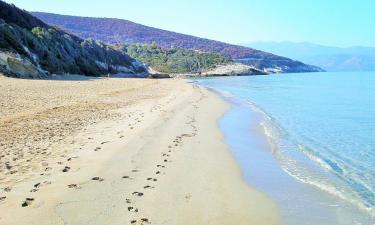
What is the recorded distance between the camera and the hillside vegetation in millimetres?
128875

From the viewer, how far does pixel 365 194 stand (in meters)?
7.88

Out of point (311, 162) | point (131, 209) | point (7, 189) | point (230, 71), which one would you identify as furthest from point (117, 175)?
point (230, 71)

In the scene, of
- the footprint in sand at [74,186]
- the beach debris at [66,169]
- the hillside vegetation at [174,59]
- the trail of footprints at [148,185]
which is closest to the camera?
the trail of footprints at [148,185]

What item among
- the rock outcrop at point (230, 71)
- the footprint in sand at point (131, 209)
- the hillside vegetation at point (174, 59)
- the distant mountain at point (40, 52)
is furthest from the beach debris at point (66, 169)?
the hillside vegetation at point (174, 59)

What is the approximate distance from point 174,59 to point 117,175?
128647 millimetres

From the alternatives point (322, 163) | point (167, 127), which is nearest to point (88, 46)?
point (167, 127)

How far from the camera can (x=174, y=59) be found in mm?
135000

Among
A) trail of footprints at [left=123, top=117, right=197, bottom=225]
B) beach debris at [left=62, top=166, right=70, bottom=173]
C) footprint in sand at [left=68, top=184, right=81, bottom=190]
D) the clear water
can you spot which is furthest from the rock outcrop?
footprint in sand at [left=68, top=184, right=81, bottom=190]

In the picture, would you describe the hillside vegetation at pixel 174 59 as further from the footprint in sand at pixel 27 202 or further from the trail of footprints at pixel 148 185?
the footprint in sand at pixel 27 202

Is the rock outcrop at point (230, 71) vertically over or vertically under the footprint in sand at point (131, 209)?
under

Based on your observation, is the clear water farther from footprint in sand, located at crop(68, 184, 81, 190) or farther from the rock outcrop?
the rock outcrop

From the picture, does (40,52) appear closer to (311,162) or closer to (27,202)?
(311,162)

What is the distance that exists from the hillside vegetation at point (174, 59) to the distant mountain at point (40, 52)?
49256 millimetres

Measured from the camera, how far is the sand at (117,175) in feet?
19.4
